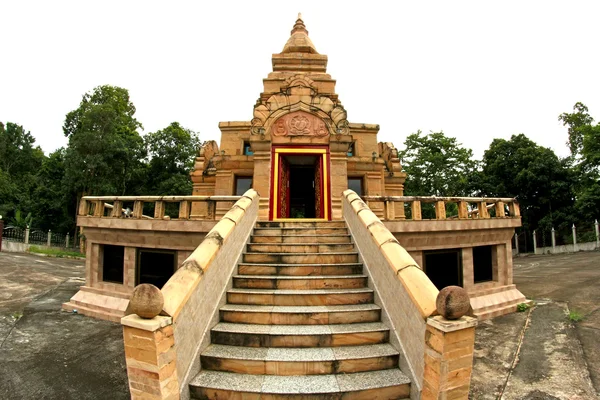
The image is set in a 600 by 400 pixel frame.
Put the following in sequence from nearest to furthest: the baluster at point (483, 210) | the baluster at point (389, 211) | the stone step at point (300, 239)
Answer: the stone step at point (300, 239)
the baluster at point (389, 211)
the baluster at point (483, 210)

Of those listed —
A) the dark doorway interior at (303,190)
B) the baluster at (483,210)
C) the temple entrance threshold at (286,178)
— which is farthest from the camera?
the dark doorway interior at (303,190)

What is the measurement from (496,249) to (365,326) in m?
7.40

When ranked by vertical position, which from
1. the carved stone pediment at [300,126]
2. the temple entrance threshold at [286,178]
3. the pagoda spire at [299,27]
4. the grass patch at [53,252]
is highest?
the pagoda spire at [299,27]

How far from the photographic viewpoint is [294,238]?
7449 mm

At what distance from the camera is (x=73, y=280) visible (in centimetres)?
1430

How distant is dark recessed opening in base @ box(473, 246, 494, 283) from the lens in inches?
387

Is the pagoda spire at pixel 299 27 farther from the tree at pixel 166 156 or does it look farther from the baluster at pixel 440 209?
the tree at pixel 166 156

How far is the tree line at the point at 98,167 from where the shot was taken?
27.2 metres

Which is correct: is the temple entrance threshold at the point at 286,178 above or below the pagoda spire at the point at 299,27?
below

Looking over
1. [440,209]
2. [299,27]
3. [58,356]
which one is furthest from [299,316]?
[299,27]

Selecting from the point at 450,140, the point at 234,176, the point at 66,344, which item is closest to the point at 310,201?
the point at 234,176

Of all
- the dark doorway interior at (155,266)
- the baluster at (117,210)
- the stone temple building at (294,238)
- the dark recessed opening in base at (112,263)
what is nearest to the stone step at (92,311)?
the stone temple building at (294,238)

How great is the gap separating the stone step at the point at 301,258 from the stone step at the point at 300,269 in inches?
11.9

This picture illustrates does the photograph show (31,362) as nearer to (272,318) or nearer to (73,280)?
(272,318)
